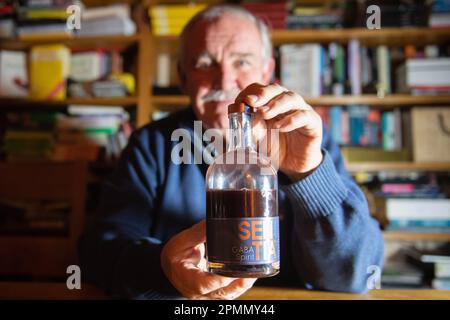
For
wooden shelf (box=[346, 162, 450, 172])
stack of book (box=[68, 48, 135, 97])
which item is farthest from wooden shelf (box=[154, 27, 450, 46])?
wooden shelf (box=[346, 162, 450, 172])

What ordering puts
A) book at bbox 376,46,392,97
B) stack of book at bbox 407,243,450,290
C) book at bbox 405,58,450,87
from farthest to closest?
1. book at bbox 376,46,392,97
2. book at bbox 405,58,450,87
3. stack of book at bbox 407,243,450,290

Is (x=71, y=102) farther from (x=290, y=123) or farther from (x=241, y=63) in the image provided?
(x=290, y=123)

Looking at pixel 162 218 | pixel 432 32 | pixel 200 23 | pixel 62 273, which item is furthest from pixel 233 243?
pixel 432 32

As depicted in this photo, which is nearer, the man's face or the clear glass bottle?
the clear glass bottle

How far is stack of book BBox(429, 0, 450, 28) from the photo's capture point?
1582 millimetres

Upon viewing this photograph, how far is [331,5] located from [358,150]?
0.72 meters

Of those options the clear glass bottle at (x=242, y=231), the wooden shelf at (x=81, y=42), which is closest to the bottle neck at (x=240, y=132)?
the clear glass bottle at (x=242, y=231)

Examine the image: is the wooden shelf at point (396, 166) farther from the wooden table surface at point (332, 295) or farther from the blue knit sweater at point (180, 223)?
the wooden table surface at point (332, 295)

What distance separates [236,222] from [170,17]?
A: 4.70ft

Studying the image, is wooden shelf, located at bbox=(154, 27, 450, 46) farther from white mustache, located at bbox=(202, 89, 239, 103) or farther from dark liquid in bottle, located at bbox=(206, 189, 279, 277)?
dark liquid in bottle, located at bbox=(206, 189, 279, 277)

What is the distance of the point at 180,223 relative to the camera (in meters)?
0.92

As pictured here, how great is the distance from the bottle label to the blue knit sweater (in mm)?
193

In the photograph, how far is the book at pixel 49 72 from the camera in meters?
1.72

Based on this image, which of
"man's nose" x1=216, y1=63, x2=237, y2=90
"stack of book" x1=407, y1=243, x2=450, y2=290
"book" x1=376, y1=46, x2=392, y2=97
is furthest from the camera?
"book" x1=376, y1=46, x2=392, y2=97
